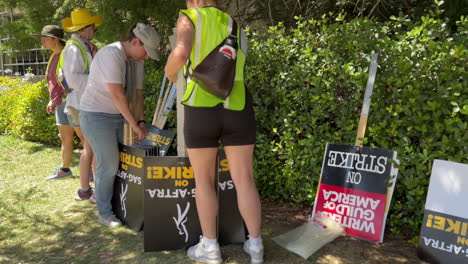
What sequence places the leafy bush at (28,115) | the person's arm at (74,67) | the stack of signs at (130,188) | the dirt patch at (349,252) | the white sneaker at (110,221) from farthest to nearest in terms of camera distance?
the leafy bush at (28,115) → the person's arm at (74,67) → the white sneaker at (110,221) → the stack of signs at (130,188) → the dirt patch at (349,252)

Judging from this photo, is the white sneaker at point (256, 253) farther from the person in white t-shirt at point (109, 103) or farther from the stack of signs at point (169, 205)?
the person in white t-shirt at point (109, 103)

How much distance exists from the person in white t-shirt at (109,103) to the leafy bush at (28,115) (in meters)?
3.97

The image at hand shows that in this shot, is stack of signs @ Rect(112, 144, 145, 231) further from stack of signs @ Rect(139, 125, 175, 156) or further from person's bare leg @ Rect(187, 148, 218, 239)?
stack of signs @ Rect(139, 125, 175, 156)

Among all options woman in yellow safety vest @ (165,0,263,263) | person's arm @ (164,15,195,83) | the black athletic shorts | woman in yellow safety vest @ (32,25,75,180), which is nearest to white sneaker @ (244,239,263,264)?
woman in yellow safety vest @ (165,0,263,263)

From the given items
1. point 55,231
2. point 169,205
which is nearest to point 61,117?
point 55,231

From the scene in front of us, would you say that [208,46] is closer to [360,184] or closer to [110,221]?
[360,184]

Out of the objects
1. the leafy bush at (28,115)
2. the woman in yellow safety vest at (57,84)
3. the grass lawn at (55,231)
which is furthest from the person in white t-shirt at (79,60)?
the leafy bush at (28,115)

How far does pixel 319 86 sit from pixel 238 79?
1.05 metres

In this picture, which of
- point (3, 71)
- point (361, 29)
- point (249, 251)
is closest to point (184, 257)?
point (249, 251)

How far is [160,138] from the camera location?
4617 millimetres

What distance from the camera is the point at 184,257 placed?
2.88 meters

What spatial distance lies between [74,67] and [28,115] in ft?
14.3

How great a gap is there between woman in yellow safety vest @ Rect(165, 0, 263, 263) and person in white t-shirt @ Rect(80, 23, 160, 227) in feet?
2.35

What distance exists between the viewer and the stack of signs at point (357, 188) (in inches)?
118
